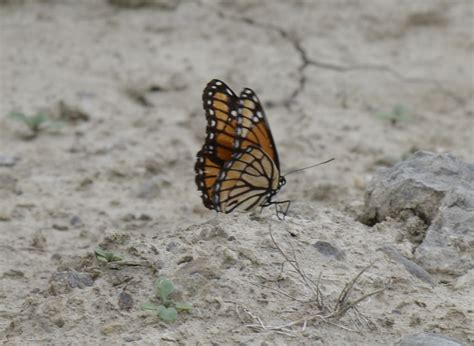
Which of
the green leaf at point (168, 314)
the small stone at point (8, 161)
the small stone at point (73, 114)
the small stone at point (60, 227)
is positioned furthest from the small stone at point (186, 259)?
the small stone at point (73, 114)

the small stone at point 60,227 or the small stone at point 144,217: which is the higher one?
the small stone at point 144,217

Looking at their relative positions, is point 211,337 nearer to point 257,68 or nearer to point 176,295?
point 176,295

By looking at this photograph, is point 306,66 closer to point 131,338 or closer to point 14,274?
point 14,274

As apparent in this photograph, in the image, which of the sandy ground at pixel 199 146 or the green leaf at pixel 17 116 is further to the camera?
the green leaf at pixel 17 116

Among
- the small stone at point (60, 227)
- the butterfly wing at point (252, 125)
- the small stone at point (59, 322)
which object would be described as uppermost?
the butterfly wing at point (252, 125)

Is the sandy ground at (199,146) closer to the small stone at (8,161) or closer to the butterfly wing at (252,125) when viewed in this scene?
the small stone at (8,161)

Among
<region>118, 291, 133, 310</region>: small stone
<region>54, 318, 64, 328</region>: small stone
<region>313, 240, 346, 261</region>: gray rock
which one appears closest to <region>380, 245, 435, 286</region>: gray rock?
<region>313, 240, 346, 261</region>: gray rock

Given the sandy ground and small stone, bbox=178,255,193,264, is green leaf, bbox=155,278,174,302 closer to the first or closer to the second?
the sandy ground

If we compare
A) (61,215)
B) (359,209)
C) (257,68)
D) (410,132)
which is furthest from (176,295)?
(257,68)
